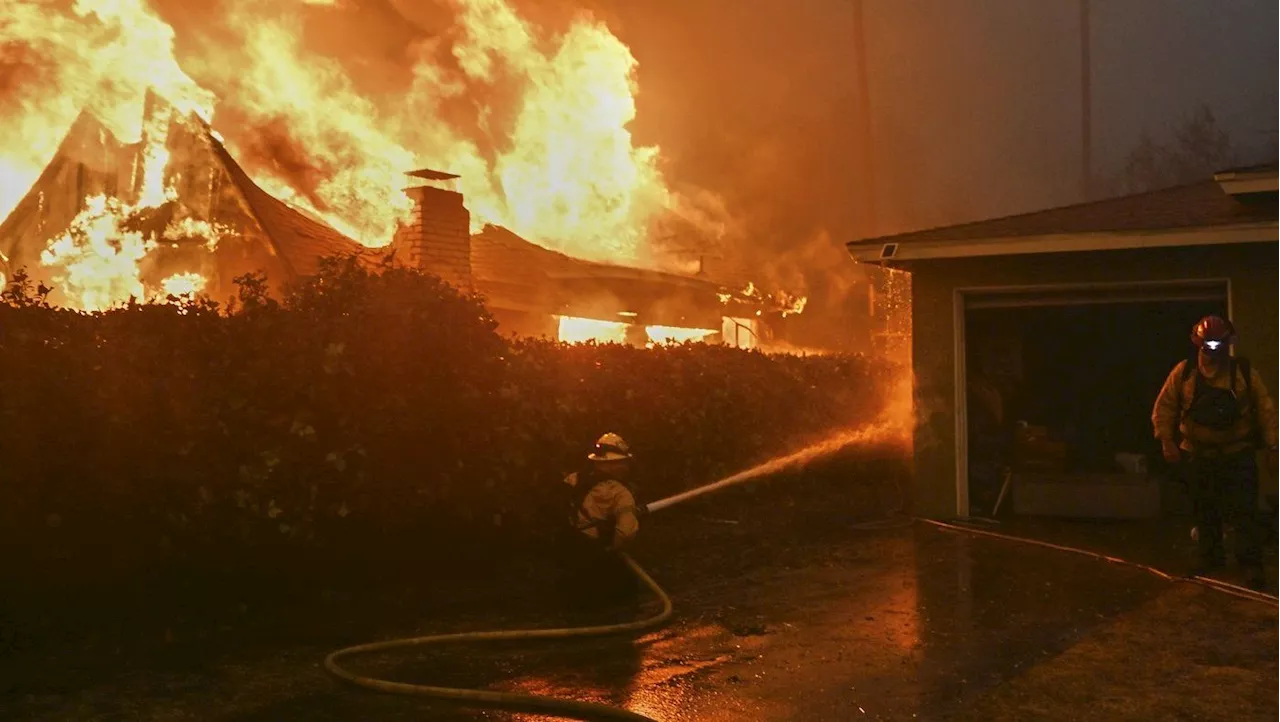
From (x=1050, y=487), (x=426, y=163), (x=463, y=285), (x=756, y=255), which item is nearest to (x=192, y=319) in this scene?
(x=463, y=285)

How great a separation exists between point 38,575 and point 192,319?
1.77 metres

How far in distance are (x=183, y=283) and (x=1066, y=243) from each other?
12281mm

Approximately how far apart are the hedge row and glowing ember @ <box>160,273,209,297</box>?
7.96 m

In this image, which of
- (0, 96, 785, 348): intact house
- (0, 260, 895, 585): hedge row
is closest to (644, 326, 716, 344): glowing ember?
(0, 96, 785, 348): intact house

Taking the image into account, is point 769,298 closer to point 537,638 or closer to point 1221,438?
point 1221,438

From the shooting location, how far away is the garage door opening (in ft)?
36.6

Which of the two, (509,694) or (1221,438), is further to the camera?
(1221,438)

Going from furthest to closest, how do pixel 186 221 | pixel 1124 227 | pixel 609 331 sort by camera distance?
pixel 609 331
pixel 186 221
pixel 1124 227

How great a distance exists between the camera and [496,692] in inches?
187

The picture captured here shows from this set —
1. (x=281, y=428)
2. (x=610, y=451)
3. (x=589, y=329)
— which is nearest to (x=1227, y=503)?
(x=610, y=451)

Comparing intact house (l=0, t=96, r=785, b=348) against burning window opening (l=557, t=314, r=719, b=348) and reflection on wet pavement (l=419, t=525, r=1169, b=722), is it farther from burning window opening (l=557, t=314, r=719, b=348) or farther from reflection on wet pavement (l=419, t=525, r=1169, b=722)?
reflection on wet pavement (l=419, t=525, r=1169, b=722)

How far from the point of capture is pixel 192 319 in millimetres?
6309

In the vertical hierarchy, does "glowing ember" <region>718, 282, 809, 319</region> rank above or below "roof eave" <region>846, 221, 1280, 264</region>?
above

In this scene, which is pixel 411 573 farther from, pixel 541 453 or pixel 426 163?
pixel 426 163
